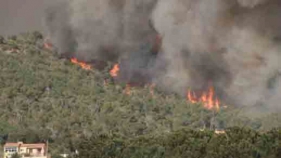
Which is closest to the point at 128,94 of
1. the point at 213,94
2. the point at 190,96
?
the point at 190,96

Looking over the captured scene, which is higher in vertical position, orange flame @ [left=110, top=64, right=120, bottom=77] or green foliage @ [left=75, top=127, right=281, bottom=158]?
orange flame @ [left=110, top=64, right=120, bottom=77]

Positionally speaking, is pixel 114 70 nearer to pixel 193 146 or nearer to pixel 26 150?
pixel 26 150

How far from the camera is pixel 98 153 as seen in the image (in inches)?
1384

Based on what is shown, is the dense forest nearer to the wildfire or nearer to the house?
the house

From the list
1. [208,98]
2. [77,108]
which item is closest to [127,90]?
[77,108]

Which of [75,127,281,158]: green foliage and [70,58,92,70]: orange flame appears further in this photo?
[70,58,92,70]: orange flame

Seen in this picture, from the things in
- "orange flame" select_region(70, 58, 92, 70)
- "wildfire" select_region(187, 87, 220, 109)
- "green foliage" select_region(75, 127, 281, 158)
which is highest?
"orange flame" select_region(70, 58, 92, 70)

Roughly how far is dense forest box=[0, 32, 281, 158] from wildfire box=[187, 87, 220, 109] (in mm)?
997

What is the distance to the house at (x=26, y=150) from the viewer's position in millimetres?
49125

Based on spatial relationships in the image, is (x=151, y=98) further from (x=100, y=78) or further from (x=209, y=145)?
(x=209, y=145)

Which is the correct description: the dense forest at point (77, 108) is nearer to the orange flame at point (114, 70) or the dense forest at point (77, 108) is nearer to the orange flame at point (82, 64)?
the orange flame at point (82, 64)

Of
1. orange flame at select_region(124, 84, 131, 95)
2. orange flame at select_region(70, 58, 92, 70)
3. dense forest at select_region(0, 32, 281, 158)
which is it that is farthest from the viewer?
orange flame at select_region(70, 58, 92, 70)

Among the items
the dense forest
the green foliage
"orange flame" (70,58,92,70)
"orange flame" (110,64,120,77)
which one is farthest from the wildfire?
"orange flame" (70,58,92,70)

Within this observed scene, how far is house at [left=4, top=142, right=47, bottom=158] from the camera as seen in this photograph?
4912cm
